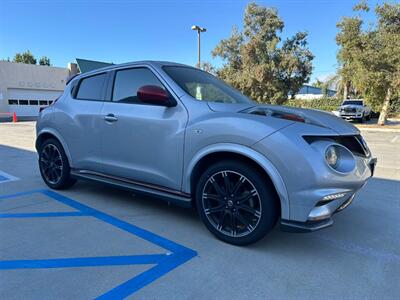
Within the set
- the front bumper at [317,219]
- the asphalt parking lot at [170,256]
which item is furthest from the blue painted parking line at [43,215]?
the front bumper at [317,219]

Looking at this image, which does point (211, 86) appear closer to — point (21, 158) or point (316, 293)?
point (316, 293)

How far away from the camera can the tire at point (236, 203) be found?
2.89 metres

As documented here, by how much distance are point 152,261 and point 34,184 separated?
3.50m

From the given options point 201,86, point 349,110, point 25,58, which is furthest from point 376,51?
point 25,58

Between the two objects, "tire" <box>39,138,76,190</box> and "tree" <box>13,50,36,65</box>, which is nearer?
"tire" <box>39,138,76,190</box>

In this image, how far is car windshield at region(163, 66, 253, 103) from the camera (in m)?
3.65

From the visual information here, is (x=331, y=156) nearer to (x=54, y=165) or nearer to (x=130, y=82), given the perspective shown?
(x=130, y=82)

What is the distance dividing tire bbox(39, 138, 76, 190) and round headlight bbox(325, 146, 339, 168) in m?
3.59

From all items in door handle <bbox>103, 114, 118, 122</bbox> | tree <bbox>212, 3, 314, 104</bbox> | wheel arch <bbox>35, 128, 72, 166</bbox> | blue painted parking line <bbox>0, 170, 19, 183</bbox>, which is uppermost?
tree <bbox>212, 3, 314, 104</bbox>

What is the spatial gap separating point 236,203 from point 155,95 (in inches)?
54.0

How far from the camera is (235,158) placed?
122 inches

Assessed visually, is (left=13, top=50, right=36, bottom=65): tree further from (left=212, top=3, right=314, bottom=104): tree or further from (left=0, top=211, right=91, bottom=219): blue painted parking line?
(left=0, top=211, right=91, bottom=219): blue painted parking line

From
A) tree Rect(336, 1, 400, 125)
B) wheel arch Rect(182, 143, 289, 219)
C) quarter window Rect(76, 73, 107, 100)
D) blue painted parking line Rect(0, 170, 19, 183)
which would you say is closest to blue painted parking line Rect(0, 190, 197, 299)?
wheel arch Rect(182, 143, 289, 219)

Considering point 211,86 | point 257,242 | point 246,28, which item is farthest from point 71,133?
point 246,28
